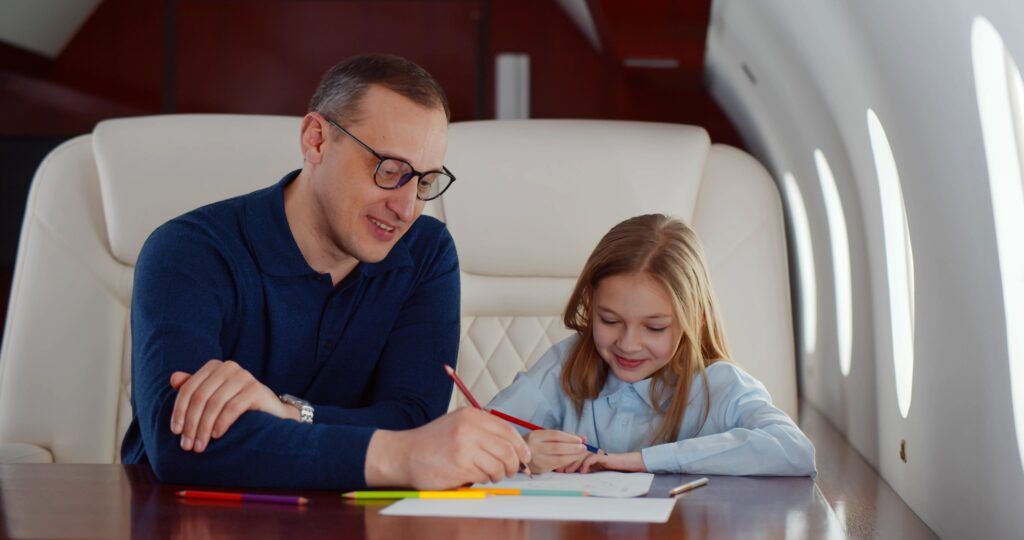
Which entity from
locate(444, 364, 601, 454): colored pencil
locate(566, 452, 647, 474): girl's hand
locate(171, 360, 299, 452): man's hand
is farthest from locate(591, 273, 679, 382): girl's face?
locate(171, 360, 299, 452): man's hand

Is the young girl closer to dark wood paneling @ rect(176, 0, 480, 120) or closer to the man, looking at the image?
the man

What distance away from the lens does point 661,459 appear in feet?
5.62

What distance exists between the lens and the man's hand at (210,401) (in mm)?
1516

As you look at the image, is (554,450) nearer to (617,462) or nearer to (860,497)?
(617,462)

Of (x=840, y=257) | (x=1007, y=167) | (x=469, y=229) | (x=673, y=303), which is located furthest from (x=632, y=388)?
(x=840, y=257)

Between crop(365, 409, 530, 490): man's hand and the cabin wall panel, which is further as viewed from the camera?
the cabin wall panel

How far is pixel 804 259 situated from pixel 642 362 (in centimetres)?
286

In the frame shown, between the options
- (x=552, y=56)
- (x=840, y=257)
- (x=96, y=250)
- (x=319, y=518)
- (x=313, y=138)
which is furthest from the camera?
(x=552, y=56)

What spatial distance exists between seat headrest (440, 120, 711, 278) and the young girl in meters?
0.27

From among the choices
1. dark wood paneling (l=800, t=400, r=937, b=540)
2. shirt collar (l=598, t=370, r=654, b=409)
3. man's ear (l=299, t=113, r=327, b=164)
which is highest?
man's ear (l=299, t=113, r=327, b=164)

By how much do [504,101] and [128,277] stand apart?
5279 millimetres

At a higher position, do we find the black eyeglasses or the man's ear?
the man's ear

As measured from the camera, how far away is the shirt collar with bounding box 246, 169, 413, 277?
1.90 m

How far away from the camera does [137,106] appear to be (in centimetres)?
805
